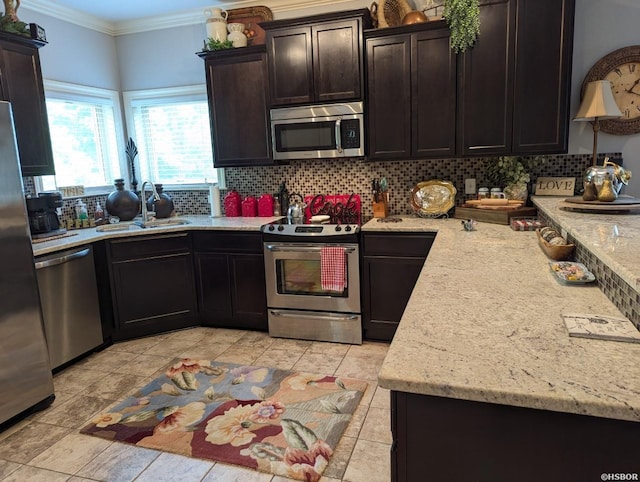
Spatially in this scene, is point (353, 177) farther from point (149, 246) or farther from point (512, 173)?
point (149, 246)

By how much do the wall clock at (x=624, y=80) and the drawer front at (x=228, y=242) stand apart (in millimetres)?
2743

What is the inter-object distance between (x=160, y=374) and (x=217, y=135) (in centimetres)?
204

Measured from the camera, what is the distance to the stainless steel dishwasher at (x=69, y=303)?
289 centimetres

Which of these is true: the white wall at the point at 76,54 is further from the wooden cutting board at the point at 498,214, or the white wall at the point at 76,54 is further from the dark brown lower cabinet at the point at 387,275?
the wooden cutting board at the point at 498,214

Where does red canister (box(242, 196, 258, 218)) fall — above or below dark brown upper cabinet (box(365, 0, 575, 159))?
below

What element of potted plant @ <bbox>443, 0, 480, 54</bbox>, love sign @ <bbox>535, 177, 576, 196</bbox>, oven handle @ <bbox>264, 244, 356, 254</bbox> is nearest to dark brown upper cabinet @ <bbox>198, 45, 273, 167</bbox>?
oven handle @ <bbox>264, 244, 356, 254</bbox>

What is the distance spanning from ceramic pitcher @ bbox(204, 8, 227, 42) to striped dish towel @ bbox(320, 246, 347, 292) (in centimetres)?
206

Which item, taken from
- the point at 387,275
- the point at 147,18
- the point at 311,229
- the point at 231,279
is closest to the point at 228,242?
the point at 231,279

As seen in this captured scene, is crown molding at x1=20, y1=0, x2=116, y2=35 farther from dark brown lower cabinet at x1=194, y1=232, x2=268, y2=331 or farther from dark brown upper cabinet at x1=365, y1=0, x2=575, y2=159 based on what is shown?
dark brown upper cabinet at x1=365, y1=0, x2=575, y2=159

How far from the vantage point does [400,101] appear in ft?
10.9

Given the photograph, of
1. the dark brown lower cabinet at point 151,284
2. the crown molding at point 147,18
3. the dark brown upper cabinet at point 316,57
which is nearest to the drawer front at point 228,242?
the dark brown lower cabinet at point 151,284

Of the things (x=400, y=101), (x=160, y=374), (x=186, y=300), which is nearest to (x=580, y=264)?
(x=400, y=101)

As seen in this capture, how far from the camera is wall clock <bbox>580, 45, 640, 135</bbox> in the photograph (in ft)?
9.96

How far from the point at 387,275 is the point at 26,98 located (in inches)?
112
